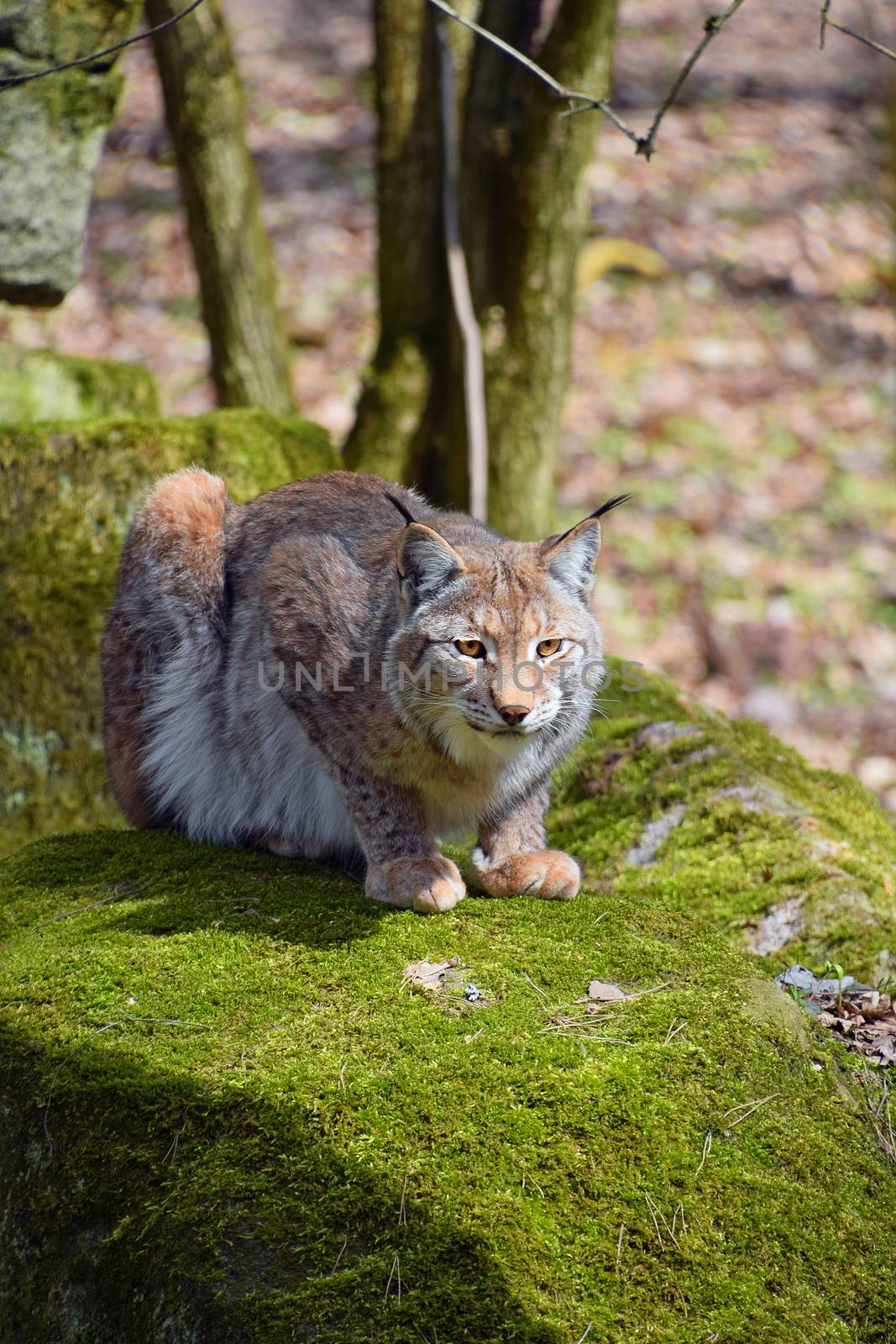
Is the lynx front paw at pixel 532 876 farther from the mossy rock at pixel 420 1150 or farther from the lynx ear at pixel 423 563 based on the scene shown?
the lynx ear at pixel 423 563

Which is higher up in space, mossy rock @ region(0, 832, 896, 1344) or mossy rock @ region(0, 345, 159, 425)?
mossy rock @ region(0, 345, 159, 425)

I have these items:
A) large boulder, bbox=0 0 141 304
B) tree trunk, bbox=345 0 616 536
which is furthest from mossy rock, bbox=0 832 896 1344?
tree trunk, bbox=345 0 616 536

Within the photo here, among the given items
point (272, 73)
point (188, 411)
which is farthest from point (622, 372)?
point (272, 73)

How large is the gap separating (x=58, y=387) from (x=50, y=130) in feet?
3.92

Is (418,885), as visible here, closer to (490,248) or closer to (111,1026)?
(111,1026)

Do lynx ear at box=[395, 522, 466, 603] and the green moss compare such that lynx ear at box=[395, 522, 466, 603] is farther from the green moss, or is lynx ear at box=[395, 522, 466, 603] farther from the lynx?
the green moss

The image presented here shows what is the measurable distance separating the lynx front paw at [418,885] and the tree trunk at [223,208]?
4.34 m

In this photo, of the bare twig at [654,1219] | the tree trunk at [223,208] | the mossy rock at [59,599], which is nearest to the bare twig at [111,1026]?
the bare twig at [654,1219]

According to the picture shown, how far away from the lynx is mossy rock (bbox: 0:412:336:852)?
3.20 feet

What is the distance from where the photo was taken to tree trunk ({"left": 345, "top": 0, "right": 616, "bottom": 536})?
6336mm

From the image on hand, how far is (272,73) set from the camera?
13.8 m

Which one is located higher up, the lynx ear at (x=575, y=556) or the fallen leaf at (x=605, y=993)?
the lynx ear at (x=575, y=556)

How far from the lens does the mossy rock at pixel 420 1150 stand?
2250 mm

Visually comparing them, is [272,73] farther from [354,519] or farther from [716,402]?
[354,519]
